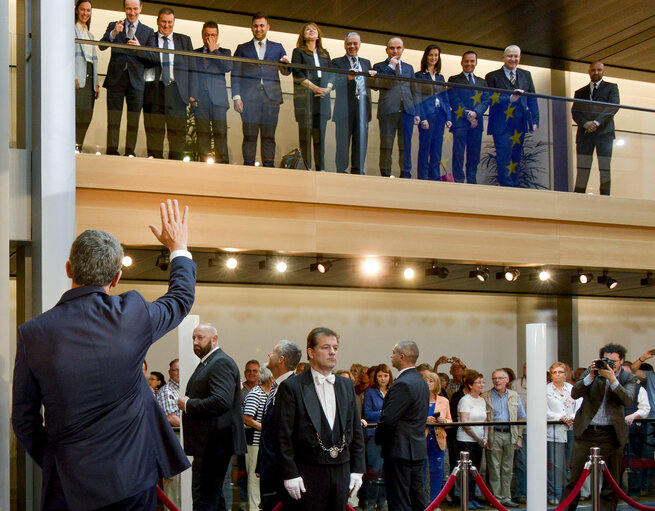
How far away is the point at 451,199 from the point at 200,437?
4463 millimetres

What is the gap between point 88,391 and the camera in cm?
294

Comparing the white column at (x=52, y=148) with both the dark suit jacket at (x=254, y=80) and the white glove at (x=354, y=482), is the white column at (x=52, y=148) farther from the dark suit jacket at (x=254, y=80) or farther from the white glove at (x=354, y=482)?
the dark suit jacket at (x=254, y=80)

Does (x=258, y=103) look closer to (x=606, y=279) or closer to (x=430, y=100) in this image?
(x=430, y=100)

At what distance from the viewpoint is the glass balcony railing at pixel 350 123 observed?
27.6 ft

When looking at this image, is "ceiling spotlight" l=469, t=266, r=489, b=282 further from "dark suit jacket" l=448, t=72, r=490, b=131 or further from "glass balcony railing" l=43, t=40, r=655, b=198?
"dark suit jacket" l=448, t=72, r=490, b=131

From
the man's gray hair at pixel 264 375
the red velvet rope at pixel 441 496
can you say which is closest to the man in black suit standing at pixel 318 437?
the red velvet rope at pixel 441 496

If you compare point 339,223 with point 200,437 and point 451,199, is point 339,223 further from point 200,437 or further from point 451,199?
point 200,437

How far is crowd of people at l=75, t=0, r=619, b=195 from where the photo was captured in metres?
8.41

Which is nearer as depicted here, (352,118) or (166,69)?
(166,69)

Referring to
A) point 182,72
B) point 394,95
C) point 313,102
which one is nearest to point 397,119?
point 394,95

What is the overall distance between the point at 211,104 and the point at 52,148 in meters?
3.46

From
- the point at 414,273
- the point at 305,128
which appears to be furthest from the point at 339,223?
the point at 414,273

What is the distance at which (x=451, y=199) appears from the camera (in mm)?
9789

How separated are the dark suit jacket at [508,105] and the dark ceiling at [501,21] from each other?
298 centimetres
